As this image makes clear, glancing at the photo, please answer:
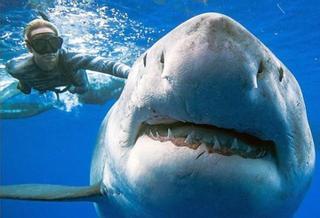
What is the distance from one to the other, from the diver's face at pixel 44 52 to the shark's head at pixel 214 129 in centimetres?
555

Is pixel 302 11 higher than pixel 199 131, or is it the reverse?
pixel 302 11

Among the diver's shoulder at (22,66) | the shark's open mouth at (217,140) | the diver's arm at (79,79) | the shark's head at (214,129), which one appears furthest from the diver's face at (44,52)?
Result: the shark's open mouth at (217,140)

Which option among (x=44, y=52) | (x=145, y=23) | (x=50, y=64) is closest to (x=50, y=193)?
(x=44, y=52)

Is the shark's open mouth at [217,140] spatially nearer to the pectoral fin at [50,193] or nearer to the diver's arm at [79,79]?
the pectoral fin at [50,193]

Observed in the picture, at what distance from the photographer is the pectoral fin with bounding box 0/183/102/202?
3.53m

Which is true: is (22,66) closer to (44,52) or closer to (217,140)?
(44,52)

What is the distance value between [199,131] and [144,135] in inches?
17.2

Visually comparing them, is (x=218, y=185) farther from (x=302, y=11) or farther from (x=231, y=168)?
(x=302, y=11)

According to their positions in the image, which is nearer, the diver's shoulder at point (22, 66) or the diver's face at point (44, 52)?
the diver's face at point (44, 52)

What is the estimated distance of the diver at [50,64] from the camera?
7453mm

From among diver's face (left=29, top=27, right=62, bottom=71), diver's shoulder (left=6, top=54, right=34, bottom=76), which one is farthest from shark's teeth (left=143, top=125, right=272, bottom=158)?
diver's shoulder (left=6, top=54, right=34, bottom=76)

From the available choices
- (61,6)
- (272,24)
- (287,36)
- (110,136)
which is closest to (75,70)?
(61,6)

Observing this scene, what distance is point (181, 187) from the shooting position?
2.01 metres

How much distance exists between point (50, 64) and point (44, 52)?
35 cm
